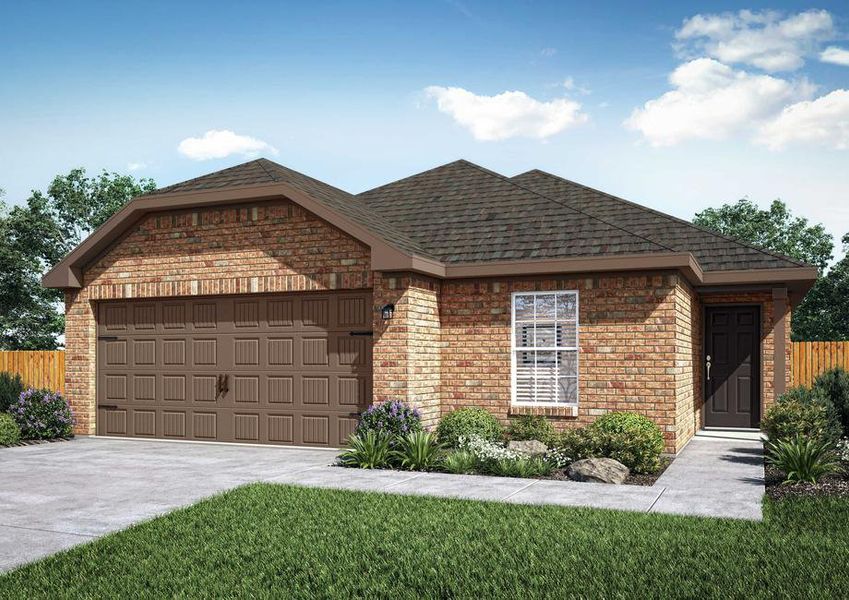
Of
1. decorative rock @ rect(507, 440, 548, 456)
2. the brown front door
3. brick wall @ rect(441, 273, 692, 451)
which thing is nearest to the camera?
decorative rock @ rect(507, 440, 548, 456)

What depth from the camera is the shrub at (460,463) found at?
37.0 feet

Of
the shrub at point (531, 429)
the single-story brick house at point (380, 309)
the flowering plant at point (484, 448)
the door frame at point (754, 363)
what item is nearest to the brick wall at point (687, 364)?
the single-story brick house at point (380, 309)

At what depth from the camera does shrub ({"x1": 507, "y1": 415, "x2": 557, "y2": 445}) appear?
1314 cm

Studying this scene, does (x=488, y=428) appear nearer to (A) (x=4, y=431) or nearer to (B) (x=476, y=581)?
(B) (x=476, y=581)

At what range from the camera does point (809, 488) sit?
9.66 meters

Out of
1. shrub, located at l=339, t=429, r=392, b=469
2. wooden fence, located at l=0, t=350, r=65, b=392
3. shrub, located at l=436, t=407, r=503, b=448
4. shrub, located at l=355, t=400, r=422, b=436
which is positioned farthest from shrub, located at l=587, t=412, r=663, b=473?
wooden fence, located at l=0, t=350, r=65, b=392

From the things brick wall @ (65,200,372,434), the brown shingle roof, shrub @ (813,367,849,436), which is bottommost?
shrub @ (813,367,849,436)

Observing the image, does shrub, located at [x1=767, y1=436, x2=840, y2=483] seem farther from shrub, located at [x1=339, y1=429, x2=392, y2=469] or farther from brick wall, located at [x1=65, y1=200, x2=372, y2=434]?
brick wall, located at [x1=65, y1=200, x2=372, y2=434]

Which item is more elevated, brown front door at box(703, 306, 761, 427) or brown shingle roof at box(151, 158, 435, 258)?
brown shingle roof at box(151, 158, 435, 258)

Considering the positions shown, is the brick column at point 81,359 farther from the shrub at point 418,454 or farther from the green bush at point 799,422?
the green bush at point 799,422

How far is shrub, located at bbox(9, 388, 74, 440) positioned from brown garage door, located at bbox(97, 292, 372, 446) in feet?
2.53

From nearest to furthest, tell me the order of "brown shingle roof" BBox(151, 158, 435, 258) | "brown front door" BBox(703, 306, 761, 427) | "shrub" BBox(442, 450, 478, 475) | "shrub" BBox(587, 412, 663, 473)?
"shrub" BBox(587, 412, 663, 473)
"shrub" BBox(442, 450, 478, 475)
"brown shingle roof" BBox(151, 158, 435, 258)
"brown front door" BBox(703, 306, 761, 427)

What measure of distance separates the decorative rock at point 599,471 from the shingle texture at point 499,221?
145 inches

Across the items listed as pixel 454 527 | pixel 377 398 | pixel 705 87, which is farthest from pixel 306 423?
pixel 705 87
